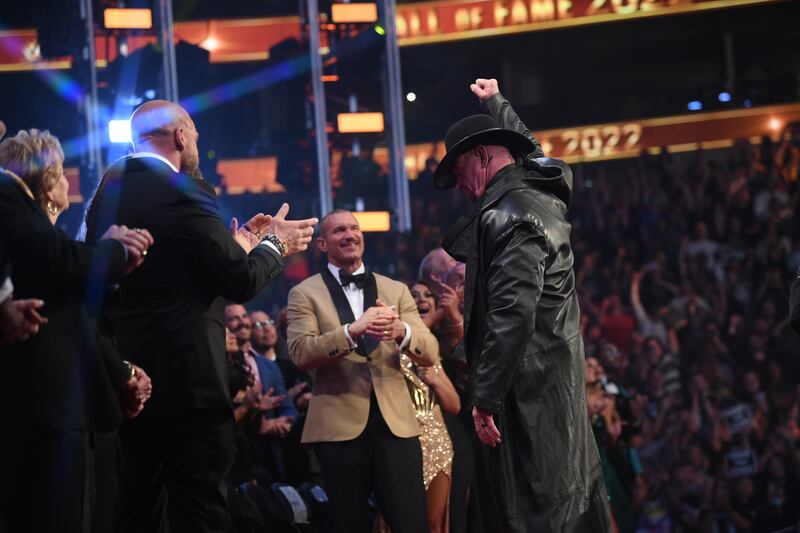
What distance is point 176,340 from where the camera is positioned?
3717mm

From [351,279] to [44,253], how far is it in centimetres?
253

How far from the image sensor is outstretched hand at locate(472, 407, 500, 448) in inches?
153

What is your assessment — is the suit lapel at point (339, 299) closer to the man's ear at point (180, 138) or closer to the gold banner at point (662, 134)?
the man's ear at point (180, 138)

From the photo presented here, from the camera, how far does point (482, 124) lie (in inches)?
174

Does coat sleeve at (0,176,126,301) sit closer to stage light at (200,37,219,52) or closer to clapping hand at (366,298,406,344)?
clapping hand at (366,298,406,344)

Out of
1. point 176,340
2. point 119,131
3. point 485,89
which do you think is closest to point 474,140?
point 485,89

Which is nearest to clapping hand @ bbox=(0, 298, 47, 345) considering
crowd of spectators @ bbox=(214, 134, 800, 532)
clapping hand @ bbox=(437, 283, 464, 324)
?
clapping hand @ bbox=(437, 283, 464, 324)

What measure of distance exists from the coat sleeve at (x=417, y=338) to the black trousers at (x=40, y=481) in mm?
2359

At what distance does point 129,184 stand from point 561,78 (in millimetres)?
15309

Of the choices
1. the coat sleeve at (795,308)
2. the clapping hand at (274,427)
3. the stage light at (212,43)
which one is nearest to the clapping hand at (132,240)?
the coat sleeve at (795,308)

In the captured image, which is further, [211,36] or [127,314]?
[211,36]

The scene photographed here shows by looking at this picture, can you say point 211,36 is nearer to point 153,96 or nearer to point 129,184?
point 153,96

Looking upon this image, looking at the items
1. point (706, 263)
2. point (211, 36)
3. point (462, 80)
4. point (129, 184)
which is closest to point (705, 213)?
point (706, 263)

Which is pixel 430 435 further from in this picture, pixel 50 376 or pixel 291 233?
pixel 50 376
